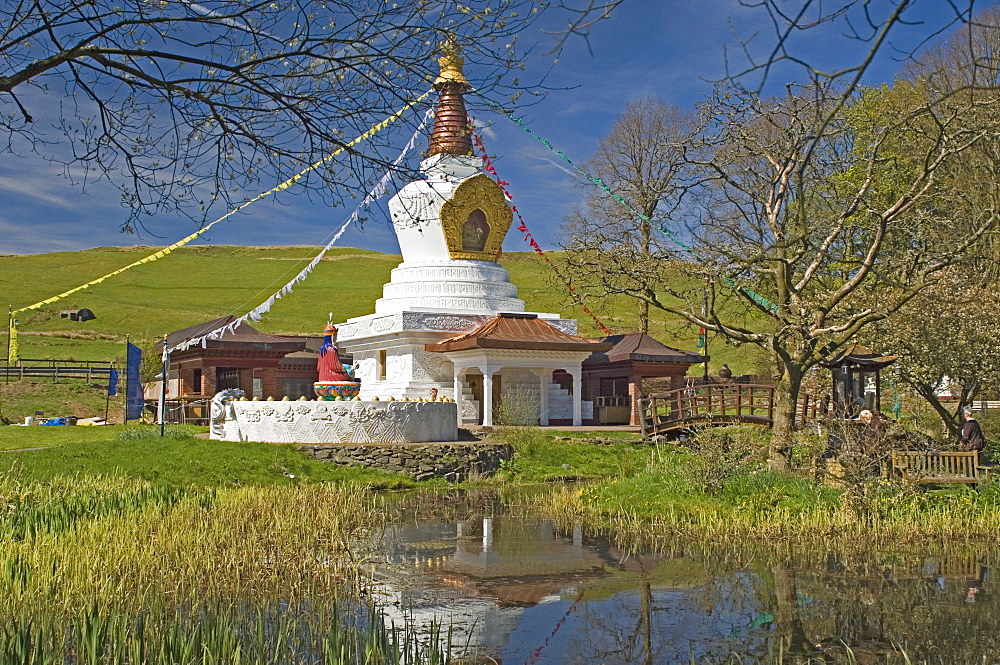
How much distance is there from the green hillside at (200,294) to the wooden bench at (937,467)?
27.7m

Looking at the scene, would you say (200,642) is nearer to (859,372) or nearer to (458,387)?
(859,372)

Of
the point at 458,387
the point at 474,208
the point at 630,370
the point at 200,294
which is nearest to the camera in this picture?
the point at 458,387

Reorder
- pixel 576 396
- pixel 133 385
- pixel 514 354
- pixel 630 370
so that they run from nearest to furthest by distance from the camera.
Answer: pixel 133 385, pixel 514 354, pixel 576 396, pixel 630 370

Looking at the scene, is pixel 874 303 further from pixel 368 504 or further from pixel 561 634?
pixel 561 634

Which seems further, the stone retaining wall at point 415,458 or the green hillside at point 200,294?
the green hillside at point 200,294

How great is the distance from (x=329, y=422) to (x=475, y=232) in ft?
39.9

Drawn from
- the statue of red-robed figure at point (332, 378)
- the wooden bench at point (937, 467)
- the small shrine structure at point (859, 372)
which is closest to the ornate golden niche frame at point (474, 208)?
the statue of red-robed figure at point (332, 378)

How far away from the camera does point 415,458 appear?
22.5 metres

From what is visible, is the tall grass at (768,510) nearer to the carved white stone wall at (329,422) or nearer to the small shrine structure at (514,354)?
the carved white stone wall at (329,422)

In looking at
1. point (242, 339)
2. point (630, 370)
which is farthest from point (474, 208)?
point (242, 339)

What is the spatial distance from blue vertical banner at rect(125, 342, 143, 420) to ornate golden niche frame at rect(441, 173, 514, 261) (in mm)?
10558

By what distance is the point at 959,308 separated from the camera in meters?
20.2

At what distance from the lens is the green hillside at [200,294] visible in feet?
198

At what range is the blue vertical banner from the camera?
2761 cm
